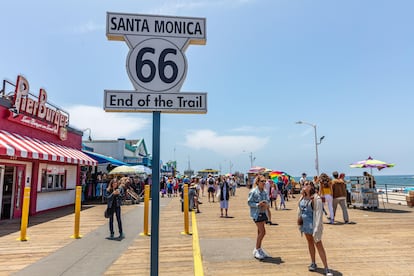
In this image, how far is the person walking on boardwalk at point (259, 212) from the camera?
600cm

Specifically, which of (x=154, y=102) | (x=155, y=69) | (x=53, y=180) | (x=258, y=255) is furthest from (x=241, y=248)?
(x=53, y=180)

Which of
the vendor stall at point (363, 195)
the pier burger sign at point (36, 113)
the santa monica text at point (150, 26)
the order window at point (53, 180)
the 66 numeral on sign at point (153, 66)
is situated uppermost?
the pier burger sign at point (36, 113)

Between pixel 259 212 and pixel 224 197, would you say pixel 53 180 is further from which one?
pixel 259 212

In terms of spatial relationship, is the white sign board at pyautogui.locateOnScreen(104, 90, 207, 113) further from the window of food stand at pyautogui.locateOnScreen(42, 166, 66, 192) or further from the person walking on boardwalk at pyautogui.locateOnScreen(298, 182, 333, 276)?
the window of food stand at pyautogui.locateOnScreen(42, 166, 66, 192)

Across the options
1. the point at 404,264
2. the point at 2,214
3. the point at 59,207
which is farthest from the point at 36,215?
the point at 404,264

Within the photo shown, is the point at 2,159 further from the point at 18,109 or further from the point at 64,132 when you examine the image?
the point at 64,132

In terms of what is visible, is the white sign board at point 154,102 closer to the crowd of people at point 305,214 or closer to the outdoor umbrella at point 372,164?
the crowd of people at point 305,214

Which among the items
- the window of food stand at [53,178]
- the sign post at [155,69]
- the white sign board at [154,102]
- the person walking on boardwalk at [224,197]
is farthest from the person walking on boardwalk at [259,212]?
the window of food stand at [53,178]

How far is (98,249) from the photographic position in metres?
6.95

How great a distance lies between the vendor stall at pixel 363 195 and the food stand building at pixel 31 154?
1520 centimetres

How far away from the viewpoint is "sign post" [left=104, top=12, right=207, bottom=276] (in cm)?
277

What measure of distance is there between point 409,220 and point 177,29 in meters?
12.3

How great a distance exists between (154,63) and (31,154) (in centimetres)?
1030

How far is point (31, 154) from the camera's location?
428 inches
